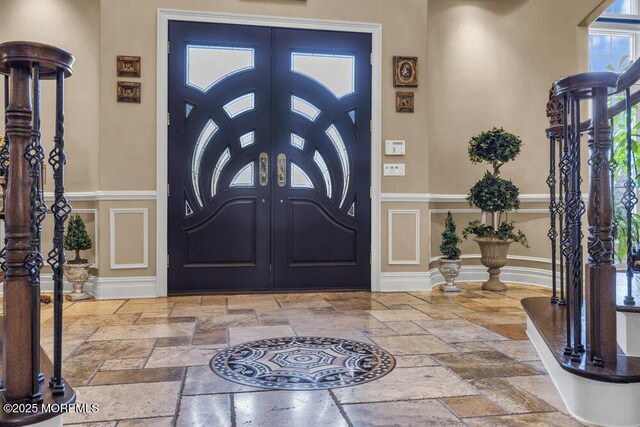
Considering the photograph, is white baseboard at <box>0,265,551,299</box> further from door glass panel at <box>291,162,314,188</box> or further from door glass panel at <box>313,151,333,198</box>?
door glass panel at <box>291,162,314,188</box>

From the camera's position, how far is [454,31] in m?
5.06

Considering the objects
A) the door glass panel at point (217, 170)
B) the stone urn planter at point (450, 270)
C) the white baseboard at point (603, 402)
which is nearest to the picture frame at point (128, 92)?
the door glass panel at point (217, 170)

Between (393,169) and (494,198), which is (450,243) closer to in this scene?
(494,198)

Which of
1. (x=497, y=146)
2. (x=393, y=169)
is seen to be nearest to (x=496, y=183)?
(x=497, y=146)

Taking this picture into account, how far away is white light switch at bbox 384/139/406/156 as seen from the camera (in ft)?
14.9

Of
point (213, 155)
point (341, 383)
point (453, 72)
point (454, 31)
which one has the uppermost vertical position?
point (454, 31)

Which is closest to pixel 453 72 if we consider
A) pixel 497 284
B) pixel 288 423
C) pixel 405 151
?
pixel 405 151

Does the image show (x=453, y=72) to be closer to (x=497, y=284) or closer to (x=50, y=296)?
(x=497, y=284)

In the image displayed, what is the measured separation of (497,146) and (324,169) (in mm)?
1589

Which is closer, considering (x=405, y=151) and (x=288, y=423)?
(x=288, y=423)

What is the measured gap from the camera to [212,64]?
14.1 ft

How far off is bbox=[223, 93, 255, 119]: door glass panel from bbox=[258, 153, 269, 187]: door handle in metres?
0.43

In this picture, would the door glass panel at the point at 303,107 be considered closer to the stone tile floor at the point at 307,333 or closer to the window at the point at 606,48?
the stone tile floor at the point at 307,333

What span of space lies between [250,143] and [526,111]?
285 centimetres
